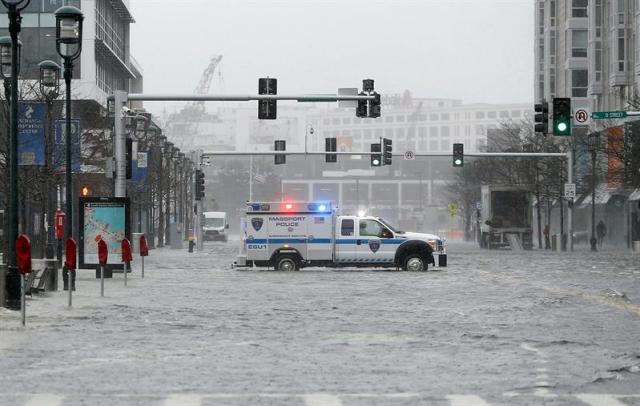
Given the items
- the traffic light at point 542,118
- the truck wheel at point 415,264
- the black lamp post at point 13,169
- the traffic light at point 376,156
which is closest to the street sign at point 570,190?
the traffic light at point 376,156

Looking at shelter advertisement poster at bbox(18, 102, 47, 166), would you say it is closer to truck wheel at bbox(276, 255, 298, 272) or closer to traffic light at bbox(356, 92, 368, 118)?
traffic light at bbox(356, 92, 368, 118)

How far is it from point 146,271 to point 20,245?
23.2m

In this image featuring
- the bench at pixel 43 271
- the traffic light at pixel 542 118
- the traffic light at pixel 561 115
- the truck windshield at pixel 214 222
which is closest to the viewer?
the bench at pixel 43 271

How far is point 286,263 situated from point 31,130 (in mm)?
12515

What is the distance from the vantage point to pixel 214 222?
372 ft

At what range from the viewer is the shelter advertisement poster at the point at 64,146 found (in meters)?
42.0

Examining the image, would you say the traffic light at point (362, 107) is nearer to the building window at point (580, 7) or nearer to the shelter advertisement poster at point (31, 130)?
the shelter advertisement poster at point (31, 130)

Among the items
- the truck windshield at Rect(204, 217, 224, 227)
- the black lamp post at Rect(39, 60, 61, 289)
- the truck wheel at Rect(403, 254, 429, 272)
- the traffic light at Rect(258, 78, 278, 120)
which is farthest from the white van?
the traffic light at Rect(258, 78, 278, 120)

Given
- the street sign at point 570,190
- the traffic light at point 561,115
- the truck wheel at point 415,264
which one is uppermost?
the traffic light at point 561,115

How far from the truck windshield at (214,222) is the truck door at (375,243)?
6990cm

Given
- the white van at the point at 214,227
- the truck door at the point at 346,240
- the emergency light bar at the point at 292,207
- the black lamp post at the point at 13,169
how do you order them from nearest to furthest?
the black lamp post at the point at 13,169, the truck door at the point at 346,240, the emergency light bar at the point at 292,207, the white van at the point at 214,227

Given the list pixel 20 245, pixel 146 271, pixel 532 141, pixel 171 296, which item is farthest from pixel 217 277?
pixel 532 141

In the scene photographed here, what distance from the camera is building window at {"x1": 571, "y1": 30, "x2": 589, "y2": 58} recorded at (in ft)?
323

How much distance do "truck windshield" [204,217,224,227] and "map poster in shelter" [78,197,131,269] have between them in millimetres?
77326
